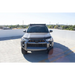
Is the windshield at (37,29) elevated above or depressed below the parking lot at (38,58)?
above

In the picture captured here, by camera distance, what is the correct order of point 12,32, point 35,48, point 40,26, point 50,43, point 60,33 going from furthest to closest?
point 12,32
point 60,33
point 40,26
point 50,43
point 35,48

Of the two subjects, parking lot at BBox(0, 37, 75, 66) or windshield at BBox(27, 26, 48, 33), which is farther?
windshield at BBox(27, 26, 48, 33)

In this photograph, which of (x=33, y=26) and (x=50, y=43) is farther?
Result: (x=33, y=26)

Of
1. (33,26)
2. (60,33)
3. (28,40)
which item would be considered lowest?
(60,33)

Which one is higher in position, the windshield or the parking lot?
the windshield

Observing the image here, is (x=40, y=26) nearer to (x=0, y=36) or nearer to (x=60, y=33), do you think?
(x=60, y=33)

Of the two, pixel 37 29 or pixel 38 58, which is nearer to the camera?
pixel 38 58

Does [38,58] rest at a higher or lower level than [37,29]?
lower

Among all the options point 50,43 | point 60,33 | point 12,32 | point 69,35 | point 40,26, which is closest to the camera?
point 50,43

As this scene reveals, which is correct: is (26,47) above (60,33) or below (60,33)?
above

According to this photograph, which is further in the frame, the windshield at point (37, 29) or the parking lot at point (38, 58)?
the windshield at point (37, 29)
